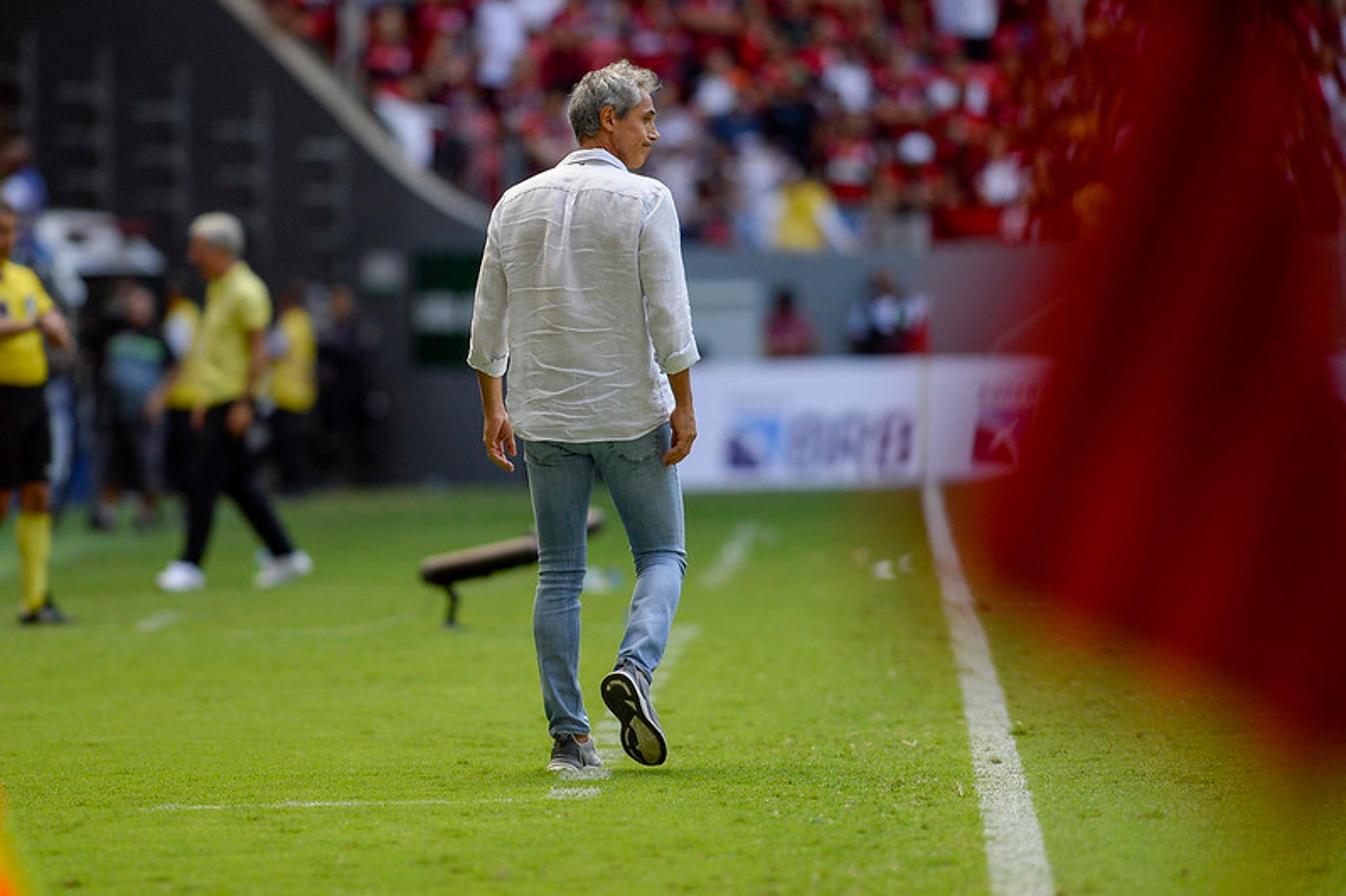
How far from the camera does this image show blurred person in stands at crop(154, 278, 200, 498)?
16.0 m

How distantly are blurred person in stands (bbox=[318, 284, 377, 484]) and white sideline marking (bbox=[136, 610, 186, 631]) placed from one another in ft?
40.1

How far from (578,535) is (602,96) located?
127cm

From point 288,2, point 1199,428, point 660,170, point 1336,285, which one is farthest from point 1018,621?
point 288,2

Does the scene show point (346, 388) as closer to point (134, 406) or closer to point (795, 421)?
point (795, 421)

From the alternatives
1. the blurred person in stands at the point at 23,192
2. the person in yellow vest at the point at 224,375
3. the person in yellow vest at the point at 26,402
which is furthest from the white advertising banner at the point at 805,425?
the person in yellow vest at the point at 26,402

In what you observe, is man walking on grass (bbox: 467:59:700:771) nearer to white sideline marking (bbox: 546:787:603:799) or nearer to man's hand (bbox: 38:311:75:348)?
white sideline marking (bbox: 546:787:603:799)

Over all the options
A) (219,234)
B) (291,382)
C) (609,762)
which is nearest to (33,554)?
(219,234)

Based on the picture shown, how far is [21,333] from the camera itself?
11.4 m

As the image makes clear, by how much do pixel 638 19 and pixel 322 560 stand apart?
46.3ft

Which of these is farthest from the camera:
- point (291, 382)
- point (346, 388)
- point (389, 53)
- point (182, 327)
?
point (389, 53)

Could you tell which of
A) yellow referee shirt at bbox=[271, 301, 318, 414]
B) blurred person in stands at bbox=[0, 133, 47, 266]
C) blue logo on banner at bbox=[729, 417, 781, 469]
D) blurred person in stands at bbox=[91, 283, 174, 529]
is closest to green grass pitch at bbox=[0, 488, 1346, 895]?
blurred person in stands at bbox=[91, 283, 174, 529]

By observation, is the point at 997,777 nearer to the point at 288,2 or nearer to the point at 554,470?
the point at 554,470

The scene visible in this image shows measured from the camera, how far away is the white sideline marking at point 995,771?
5.16 m

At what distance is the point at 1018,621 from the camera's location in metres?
10.6
